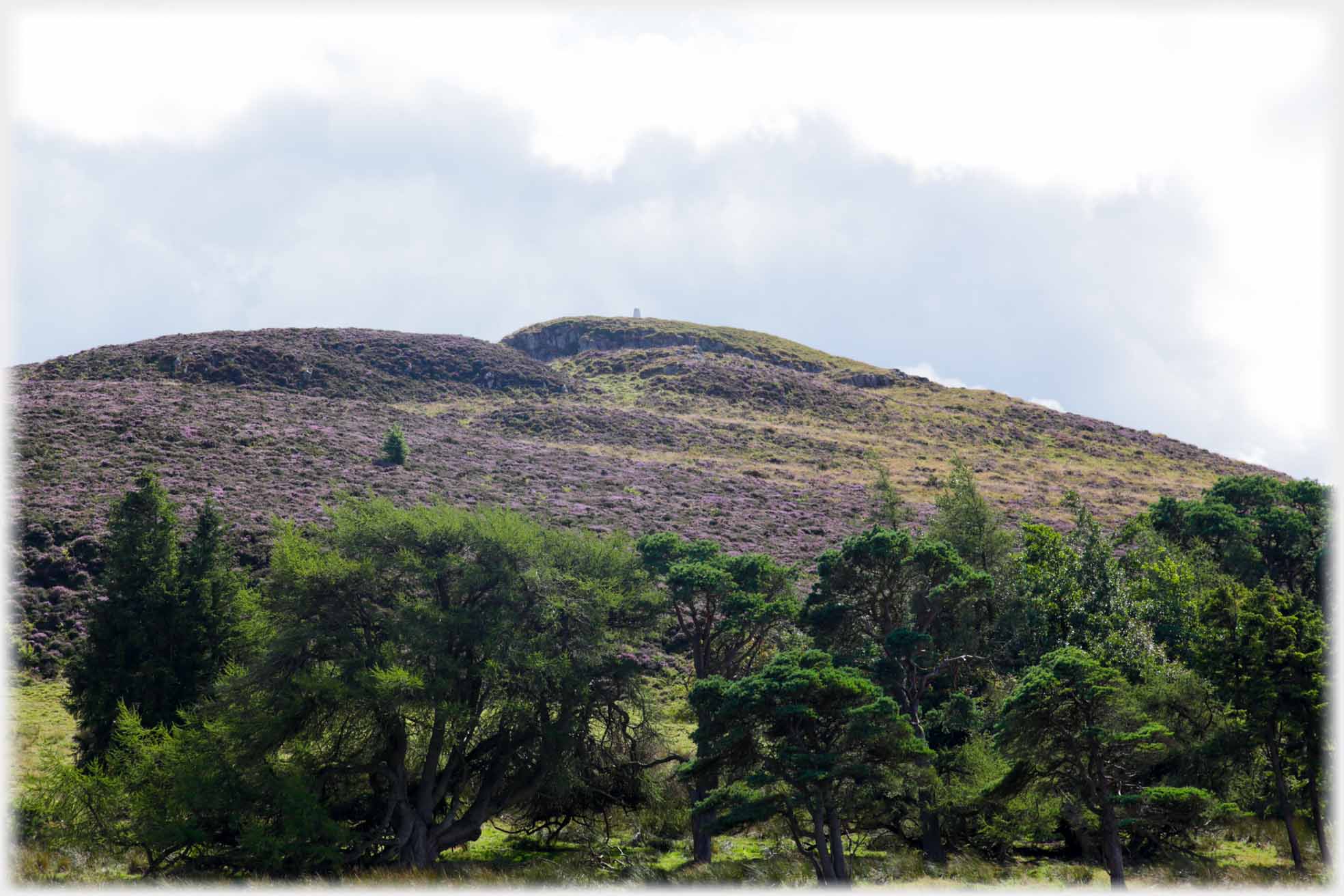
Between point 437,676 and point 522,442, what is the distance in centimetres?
6925

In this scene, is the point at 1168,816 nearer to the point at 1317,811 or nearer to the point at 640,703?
the point at 1317,811

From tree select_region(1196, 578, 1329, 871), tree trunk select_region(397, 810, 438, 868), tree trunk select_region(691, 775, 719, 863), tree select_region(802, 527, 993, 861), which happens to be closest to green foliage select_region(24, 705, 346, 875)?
tree trunk select_region(397, 810, 438, 868)

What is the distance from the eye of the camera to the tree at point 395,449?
7350 cm

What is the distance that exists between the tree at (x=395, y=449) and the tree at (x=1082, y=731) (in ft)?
203

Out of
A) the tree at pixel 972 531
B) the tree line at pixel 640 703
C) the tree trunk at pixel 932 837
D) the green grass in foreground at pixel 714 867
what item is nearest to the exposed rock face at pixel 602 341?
the tree at pixel 972 531

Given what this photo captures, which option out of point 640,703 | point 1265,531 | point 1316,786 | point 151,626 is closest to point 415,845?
point 640,703

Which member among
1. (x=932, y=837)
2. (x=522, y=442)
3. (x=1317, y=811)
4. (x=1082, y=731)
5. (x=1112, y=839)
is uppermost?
(x=522, y=442)

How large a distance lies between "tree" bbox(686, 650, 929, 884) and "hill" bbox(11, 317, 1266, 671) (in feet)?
119

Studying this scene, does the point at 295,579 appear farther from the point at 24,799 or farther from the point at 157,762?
the point at 24,799

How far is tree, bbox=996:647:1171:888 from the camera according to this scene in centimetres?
1977

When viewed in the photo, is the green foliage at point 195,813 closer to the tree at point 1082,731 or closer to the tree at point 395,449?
the tree at point 1082,731

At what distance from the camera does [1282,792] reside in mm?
23000

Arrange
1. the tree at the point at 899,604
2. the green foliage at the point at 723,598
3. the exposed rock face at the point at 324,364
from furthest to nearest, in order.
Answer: the exposed rock face at the point at 324,364
the tree at the point at 899,604
the green foliage at the point at 723,598

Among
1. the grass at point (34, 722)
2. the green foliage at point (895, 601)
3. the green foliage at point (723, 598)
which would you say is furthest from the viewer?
the grass at point (34, 722)
